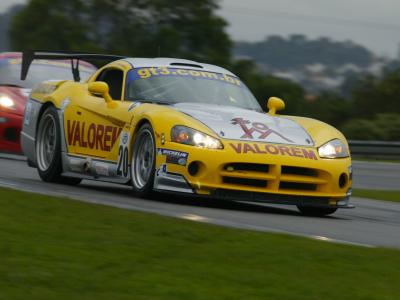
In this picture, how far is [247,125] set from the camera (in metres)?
9.65

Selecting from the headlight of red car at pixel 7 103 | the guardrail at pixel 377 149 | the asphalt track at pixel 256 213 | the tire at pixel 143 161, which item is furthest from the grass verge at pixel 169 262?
the guardrail at pixel 377 149

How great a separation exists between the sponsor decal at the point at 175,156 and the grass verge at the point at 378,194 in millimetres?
4040

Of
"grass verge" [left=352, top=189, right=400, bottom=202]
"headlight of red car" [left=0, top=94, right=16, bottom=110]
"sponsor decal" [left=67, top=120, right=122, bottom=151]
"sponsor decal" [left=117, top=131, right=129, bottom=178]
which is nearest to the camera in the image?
"sponsor decal" [left=117, top=131, right=129, bottom=178]

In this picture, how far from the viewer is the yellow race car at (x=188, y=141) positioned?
935cm

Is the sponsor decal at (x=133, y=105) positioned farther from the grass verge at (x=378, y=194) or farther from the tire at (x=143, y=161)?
the grass verge at (x=378, y=194)

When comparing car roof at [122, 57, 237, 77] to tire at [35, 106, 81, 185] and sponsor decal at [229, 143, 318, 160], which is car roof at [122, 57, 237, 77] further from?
sponsor decal at [229, 143, 318, 160]

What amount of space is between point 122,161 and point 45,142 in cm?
196

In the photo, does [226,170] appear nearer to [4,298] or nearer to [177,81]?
[177,81]

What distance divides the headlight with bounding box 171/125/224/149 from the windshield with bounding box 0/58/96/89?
24.5ft

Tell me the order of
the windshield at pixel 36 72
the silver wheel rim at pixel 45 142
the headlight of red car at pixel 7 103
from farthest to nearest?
the windshield at pixel 36 72 < the headlight of red car at pixel 7 103 < the silver wheel rim at pixel 45 142

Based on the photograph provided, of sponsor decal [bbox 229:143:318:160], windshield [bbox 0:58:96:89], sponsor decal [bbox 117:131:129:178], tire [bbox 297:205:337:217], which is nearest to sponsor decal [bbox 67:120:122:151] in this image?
sponsor decal [bbox 117:131:129:178]

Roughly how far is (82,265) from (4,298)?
79 cm

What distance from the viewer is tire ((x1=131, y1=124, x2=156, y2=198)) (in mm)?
9672

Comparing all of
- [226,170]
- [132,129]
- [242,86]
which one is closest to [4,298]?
[226,170]
